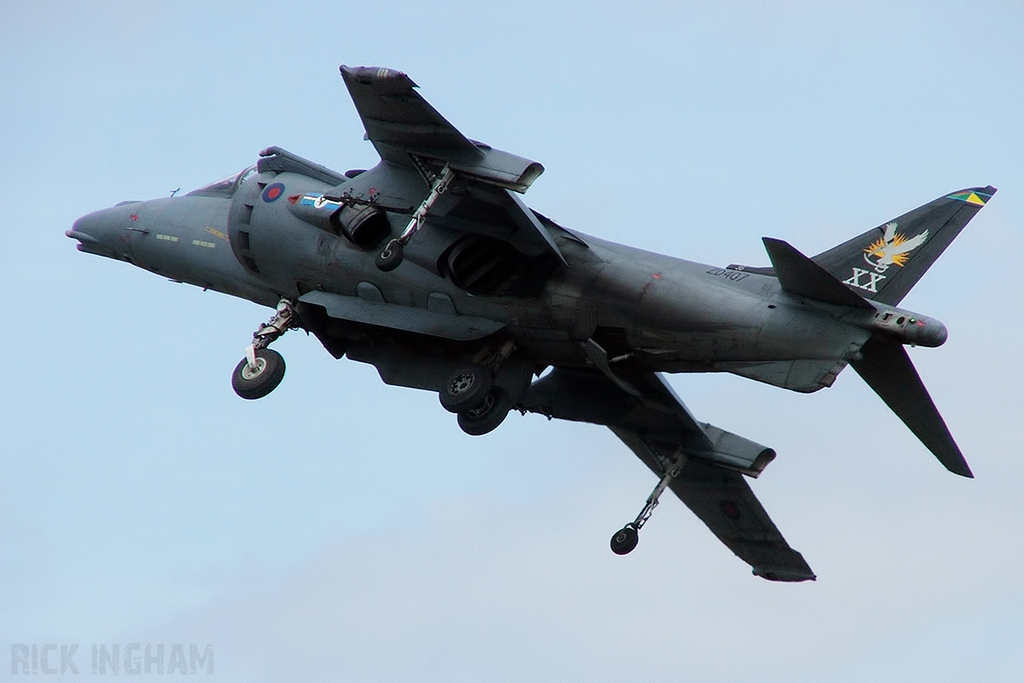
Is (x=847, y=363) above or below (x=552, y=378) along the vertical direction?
below

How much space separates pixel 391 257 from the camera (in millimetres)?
27094

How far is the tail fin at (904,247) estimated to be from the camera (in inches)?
1046

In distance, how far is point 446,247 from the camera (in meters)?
28.5

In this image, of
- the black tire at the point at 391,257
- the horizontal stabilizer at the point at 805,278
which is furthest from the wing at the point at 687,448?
the black tire at the point at 391,257

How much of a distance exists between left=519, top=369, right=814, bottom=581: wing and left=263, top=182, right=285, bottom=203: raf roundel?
223 inches

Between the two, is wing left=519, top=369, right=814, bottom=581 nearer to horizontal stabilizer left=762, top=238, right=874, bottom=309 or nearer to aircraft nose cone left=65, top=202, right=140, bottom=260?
horizontal stabilizer left=762, top=238, right=874, bottom=309

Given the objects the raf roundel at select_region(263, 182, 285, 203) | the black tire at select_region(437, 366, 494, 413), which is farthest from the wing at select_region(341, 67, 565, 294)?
the raf roundel at select_region(263, 182, 285, 203)

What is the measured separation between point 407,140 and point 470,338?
3716 millimetres

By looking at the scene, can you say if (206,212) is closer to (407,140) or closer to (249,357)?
(249,357)

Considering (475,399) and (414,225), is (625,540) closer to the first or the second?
(475,399)

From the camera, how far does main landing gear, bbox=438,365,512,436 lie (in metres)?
28.8

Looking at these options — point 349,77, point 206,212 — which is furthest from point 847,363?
point 206,212

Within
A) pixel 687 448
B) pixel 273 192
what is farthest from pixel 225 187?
pixel 687 448

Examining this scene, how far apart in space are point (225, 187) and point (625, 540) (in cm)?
985
